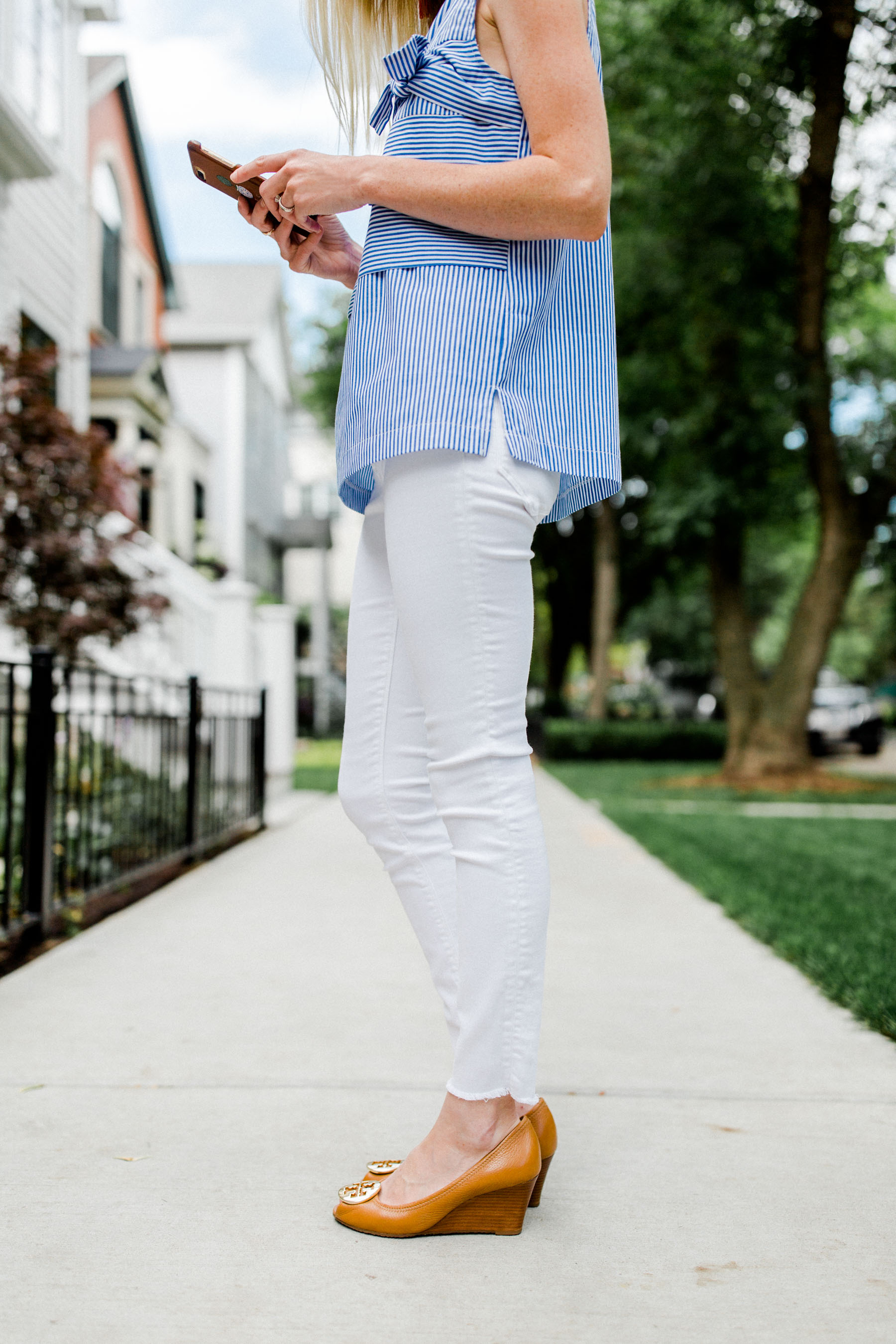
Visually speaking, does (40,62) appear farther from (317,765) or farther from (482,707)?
(482,707)

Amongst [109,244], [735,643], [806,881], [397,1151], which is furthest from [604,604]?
[397,1151]

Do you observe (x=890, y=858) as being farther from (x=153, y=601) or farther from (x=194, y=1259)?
(x=194, y=1259)

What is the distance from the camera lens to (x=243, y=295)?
82.7 feet

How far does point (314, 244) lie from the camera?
195 cm

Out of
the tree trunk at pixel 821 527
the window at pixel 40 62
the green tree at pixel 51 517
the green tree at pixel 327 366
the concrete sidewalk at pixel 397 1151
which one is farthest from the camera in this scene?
the green tree at pixel 327 366

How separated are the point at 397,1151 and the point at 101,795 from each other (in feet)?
9.69

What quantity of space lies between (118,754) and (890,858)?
14.3ft

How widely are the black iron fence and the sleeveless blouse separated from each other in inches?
83.9

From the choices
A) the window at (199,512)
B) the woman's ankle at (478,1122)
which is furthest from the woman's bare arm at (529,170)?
the window at (199,512)

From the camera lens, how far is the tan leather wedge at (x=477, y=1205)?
5.55 feet

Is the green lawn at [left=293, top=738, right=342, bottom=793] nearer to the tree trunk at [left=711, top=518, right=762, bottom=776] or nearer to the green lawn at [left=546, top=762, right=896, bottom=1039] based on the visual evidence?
the green lawn at [left=546, top=762, right=896, bottom=1039]

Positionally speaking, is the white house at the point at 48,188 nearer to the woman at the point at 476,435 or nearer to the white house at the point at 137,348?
the white house at the point at 137,348

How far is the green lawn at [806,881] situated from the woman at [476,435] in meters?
1.60

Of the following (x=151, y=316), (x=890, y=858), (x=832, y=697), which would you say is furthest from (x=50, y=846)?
(x=832, y=697)
